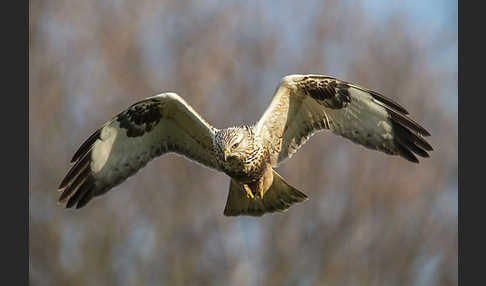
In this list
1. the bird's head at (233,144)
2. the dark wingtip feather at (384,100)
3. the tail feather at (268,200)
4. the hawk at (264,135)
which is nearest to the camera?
the bird's head at (233,144)

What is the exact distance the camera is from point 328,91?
6434mm

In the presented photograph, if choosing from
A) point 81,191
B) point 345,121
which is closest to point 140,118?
point 81,191

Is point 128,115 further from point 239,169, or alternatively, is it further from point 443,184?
point 443,184

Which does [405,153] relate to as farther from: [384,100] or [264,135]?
[264,135]

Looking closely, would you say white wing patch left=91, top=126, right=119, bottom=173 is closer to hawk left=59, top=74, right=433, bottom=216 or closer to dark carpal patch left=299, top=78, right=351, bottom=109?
hawk left=59, top=74, right=433, bottom=216

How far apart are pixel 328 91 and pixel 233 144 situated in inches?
45.3

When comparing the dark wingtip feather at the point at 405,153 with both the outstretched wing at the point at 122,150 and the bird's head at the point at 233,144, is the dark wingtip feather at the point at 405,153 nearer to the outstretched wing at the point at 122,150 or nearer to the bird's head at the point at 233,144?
the bird's head at the point at 233,144

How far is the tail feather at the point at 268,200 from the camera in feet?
21.8

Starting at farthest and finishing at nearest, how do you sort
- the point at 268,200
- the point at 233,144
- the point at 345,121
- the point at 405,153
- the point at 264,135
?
the point at 268,200 < the point at 345,121 < the point at 405,153 < the point at 264,135 < the point at 233,144

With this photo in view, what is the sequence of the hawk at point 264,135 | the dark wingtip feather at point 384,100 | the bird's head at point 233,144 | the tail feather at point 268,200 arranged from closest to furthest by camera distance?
the bird's head at point 233,144
the hawk at point 264,135
the dark wingtip feather at point 384,100
the tail feather at point 268,200

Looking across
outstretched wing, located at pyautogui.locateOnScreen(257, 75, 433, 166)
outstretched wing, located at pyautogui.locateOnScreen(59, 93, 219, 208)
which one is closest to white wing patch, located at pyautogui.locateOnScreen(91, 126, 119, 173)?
outstretched wing, located at pyautogui.locateOnScreen(59, 93, 219, 208)

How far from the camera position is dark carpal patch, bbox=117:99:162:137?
652 cm

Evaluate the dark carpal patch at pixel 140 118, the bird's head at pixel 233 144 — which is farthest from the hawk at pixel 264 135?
the bird's head at pixel 233 144

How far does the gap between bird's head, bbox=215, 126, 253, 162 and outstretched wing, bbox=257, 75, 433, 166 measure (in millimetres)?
561
